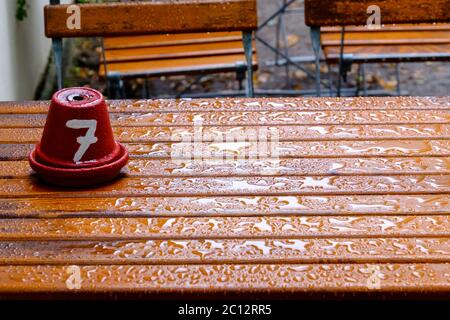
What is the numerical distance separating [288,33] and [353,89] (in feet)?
4.56

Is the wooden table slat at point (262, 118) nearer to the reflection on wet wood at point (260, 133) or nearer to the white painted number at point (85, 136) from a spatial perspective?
the reflection on wet wood at point (260, 133)

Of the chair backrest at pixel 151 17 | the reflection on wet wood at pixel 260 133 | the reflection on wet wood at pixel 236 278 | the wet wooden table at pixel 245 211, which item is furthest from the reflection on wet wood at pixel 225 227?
the chair backrest at pixel 151 17

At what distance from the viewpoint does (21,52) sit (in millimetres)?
5168

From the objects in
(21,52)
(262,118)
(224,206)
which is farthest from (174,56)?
(224,206)

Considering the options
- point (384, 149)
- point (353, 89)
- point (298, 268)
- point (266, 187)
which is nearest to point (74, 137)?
point (266, 187)

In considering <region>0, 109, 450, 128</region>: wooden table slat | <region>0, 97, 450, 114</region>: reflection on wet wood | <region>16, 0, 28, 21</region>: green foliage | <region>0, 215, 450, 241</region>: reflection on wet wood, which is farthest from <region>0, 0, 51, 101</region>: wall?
<region>0, 215, 450, 241</region>: reflection on wet wood

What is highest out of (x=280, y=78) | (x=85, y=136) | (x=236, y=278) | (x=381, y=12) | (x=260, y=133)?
(x=381, y=12)

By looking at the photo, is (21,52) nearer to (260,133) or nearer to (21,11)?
(21,11)

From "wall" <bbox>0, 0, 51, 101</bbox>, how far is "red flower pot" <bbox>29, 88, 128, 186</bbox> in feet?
7.41

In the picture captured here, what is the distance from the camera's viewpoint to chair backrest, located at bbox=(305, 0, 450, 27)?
12.1ft

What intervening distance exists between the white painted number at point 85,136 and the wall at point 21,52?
231 centimetres

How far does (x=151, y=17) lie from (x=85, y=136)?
1457 mm

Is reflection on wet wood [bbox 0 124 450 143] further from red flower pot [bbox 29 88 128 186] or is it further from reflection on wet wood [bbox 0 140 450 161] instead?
red flower pot [bbox 29 88 128 186]

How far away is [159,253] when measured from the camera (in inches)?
78.7
